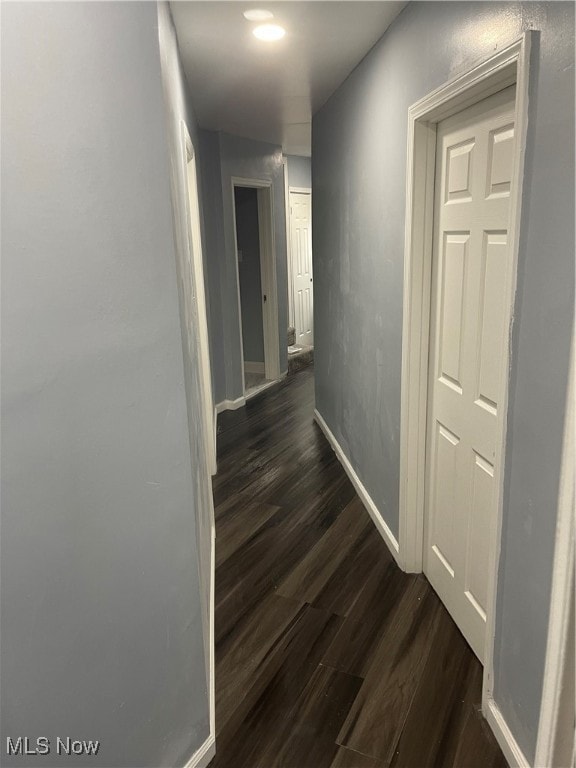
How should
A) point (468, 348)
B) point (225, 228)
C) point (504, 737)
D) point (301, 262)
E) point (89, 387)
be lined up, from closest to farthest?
point (89, 387) → point (504, 737) → point (468, 348) → point (225, 228) → point (301, 262)

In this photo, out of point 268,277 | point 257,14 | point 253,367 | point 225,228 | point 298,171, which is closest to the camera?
point 257,14

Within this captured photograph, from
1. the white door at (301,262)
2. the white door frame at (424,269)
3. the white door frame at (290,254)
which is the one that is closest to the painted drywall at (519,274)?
the white door frame at (424,269)

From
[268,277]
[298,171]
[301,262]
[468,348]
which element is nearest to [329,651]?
[468,348]

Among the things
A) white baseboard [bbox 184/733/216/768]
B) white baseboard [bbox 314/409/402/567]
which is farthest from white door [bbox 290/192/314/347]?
white baseboard [bbox 184/733/216/768]

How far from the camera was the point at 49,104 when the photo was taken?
1.01m

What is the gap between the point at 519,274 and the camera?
1.37 m

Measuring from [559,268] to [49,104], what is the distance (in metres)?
1.11

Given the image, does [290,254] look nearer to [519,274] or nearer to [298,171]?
[298,171]

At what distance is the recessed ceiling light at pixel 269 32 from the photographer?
2162mm

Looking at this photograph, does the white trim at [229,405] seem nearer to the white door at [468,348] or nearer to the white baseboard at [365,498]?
the white baseboard at [365,498]

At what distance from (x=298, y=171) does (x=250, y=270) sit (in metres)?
1.58

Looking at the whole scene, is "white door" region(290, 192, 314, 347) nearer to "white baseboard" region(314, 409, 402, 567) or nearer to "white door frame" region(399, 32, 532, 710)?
"white baseboard" region(314, 409, 402, 567)

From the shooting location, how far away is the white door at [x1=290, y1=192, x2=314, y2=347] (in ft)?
21.6

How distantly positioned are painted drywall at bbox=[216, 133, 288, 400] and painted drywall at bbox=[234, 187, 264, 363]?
0.29 meters
